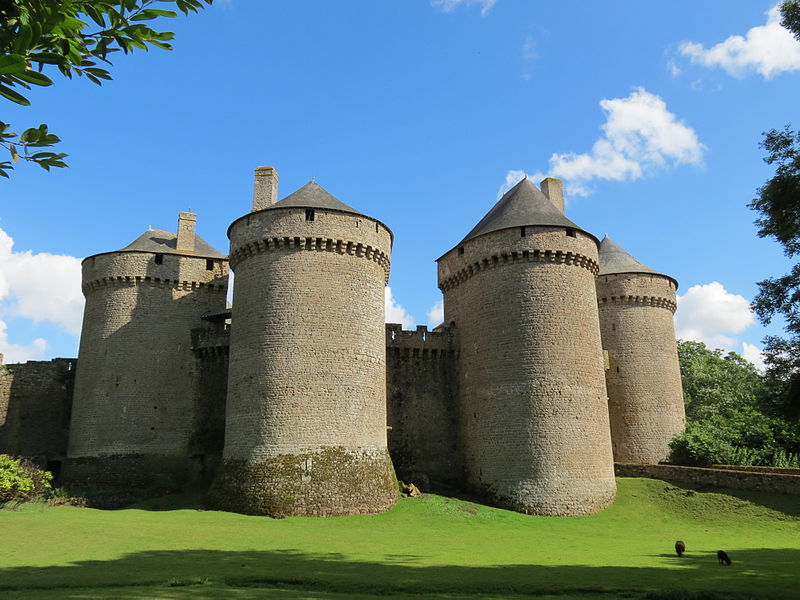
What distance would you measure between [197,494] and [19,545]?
350 inches

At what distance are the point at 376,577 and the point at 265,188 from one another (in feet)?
57.0

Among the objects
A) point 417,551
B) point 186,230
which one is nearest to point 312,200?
point 186,230

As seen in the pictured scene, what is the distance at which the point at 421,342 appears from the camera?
87.9 ft

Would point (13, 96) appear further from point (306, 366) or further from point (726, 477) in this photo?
point (726, 477)

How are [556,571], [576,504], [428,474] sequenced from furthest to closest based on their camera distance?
[428,474] → [576,504] → [556,571]

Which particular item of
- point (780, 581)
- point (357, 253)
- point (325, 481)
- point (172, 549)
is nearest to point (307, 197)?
point (357, 253)

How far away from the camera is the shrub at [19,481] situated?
829 inches

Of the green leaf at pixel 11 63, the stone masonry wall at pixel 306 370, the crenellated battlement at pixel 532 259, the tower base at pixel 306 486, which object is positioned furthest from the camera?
Result: the crenellated battlement at pixel 532 259

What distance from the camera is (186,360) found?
2659cm

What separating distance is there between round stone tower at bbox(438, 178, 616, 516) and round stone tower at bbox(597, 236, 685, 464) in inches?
247

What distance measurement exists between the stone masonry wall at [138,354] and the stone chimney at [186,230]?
805mm

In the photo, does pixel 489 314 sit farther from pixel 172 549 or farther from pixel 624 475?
pixel 172 549

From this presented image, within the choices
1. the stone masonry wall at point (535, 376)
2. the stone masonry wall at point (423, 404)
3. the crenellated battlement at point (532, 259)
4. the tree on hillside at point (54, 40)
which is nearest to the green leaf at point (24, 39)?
the tree on hillside at point (54, 40)

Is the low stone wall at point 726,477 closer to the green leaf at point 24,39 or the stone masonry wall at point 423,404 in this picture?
the stone masonry wall at point 423,404
